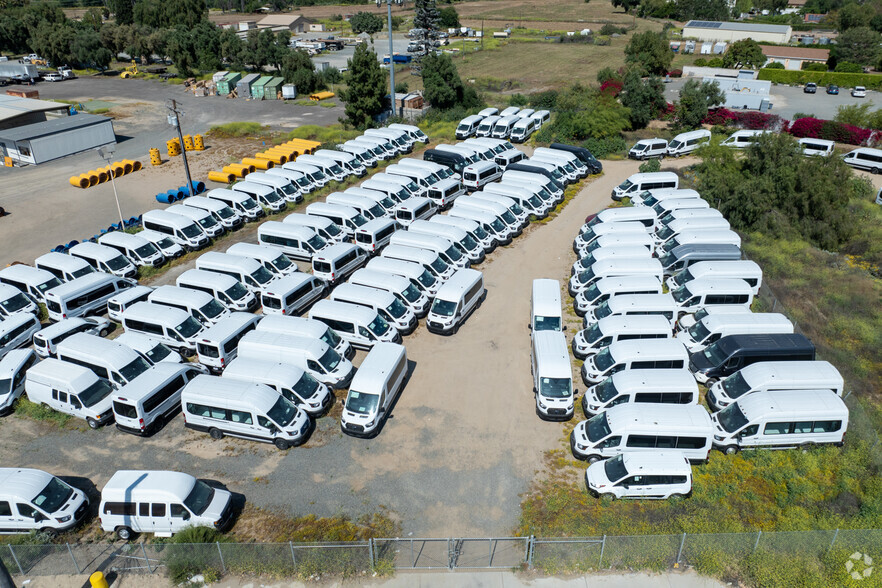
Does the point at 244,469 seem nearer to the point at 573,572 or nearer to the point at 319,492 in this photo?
the point at 319,492

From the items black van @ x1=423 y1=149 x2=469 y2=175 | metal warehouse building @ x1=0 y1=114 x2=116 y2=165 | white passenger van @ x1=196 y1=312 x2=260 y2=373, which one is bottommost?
white passenger van @ x1=196 y1=312 x2=260 y2=373

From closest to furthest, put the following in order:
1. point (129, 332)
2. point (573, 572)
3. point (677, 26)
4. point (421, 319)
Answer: point (573, 572)
point (129, 332)
point (421, 319)
point (677, 26)

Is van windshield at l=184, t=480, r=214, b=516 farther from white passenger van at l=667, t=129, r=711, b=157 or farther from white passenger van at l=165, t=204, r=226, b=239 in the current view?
white passenger van at l=667, t=129, r=711, b=157

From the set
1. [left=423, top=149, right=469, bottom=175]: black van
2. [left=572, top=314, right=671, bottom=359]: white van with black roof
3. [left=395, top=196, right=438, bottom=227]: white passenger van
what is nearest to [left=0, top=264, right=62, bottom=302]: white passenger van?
[left=395, top=196, right=438, bottom=227]: white passenger van

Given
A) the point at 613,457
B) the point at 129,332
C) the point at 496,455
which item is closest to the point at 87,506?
the point at 129,332

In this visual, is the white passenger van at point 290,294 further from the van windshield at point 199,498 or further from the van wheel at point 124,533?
the van wheel at point 124,533

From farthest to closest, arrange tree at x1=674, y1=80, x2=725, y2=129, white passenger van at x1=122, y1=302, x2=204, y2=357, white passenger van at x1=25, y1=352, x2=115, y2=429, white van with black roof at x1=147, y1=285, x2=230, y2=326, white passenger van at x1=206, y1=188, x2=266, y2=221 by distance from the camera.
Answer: tree at x1=674, y1=80, x2=725, y2=129 < white passenger van at x1=206, y1=188, x2=266, y2=221 < white van with black roof at x1=147, y1=285, x2=230, y2=326 < white passenger van at x1=122, y1=302, x2=204, y2=357 < white passenger van at x1=25, y1=352, x2=115, y2=429
